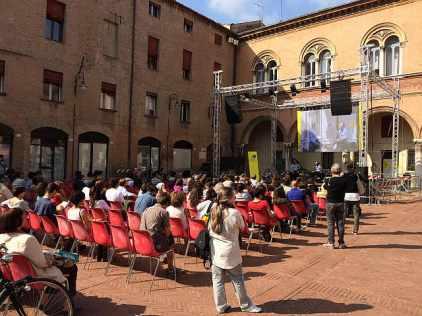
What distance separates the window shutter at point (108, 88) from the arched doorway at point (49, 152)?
10.8 ft

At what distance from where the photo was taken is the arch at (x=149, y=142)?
23.5 metres

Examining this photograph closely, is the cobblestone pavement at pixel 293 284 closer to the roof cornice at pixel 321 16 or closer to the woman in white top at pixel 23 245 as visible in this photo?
the woman in white top at pixel 23 245

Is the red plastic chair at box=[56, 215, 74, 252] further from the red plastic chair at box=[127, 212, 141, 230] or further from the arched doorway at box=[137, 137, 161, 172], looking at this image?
the arched doorway at box=[137, 137, 161, 172]

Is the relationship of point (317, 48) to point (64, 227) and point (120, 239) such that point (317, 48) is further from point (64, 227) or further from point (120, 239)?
point (120, 239)

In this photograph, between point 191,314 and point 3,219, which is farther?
point 191,314

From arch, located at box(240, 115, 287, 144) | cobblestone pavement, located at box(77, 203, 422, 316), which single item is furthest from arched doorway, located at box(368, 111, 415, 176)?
cobblestone pavement, located at box(77, 203, 422, 316)

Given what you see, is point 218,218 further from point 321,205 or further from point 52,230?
point 321,205

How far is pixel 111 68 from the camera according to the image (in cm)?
2158

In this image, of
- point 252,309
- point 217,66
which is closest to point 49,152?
point 217,66

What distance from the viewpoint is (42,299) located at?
4.12 meters

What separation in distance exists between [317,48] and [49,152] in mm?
17154

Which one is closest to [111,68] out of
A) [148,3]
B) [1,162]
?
[148,3]

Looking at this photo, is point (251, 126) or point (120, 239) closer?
point (120, 239)

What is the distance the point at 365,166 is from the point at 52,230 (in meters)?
12.4
